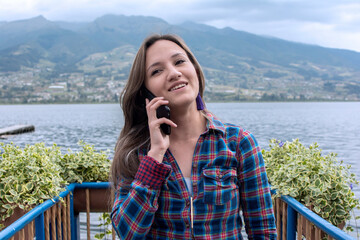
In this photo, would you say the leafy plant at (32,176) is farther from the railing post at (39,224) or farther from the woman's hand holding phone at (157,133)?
the woman's hand holding phone at (157,133)

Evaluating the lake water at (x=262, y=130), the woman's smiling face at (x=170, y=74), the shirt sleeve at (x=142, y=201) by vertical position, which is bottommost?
the lake water at (x=262, y=130)

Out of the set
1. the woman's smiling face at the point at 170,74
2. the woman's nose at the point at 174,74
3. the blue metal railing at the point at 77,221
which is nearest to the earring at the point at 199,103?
the woman's smiling face at the point at 170,74

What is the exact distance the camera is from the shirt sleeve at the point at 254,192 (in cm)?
186

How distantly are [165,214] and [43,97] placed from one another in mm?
161889

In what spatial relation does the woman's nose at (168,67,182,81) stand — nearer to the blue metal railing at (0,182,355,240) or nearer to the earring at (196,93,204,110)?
the earring at (196,93,204,110)

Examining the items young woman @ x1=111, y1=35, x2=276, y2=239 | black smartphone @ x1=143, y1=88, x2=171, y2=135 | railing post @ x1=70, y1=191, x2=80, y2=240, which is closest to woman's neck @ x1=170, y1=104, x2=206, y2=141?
young woman @ x1=111, y1=35, x2=276, y2=239

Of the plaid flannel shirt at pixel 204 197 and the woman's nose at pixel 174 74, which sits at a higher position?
the woman's nose at pixel 174 74

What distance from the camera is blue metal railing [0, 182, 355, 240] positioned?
1805 millimetres

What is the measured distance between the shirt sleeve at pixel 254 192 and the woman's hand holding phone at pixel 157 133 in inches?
15.4

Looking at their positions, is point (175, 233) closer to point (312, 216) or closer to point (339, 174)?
point (312, 216)

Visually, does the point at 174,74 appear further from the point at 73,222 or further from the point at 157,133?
the point at 73,222

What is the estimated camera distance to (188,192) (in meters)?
1.81

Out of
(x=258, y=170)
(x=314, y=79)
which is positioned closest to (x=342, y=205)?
(x=258, y=170)

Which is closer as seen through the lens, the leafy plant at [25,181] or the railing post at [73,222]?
the leafy plant at [25,181]
